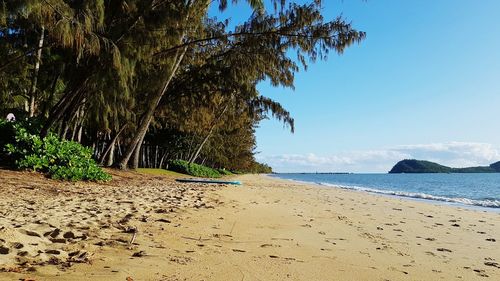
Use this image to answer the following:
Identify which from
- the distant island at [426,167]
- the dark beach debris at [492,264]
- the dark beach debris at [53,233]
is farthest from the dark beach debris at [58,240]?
the distant island at [426,167]

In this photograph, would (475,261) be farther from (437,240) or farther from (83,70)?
(83,70)

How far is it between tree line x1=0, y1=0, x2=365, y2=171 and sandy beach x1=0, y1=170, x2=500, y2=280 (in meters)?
Result: 4.11

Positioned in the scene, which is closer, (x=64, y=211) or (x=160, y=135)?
(x=64, y=211)

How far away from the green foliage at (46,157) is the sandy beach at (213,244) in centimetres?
321

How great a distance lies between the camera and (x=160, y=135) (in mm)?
35906

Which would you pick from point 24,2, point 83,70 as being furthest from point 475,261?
point 83,70

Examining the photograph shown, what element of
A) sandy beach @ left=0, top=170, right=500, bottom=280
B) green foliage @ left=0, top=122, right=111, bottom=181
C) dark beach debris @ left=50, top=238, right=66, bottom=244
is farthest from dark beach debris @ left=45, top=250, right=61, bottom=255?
green foliage @ left=0, top=122, right=111, bottom=181

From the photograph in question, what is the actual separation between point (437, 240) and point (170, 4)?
10569 millimetres

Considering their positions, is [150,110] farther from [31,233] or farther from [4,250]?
[4,250]

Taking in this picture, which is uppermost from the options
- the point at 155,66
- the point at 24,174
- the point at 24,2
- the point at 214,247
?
the point at 155,66

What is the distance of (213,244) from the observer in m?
4.62

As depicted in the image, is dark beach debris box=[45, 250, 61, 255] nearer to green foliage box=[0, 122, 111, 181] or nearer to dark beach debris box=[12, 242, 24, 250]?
dark beach debris box=[12, 242, 24, 250]

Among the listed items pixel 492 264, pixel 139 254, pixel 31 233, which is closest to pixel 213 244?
pixel 139 254

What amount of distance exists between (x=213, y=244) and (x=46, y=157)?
28.0ft
